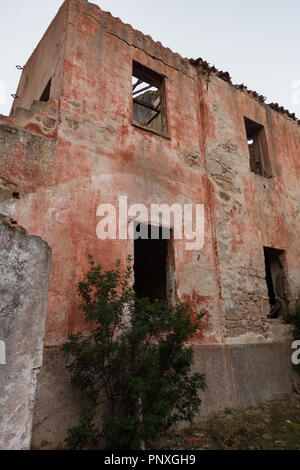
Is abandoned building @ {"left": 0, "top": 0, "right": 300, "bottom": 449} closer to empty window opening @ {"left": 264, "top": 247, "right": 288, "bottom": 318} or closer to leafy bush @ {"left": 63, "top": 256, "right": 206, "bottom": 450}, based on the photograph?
empty window opening @ {"left": 264, "top": 247, "right": 288, "bottom": 318}

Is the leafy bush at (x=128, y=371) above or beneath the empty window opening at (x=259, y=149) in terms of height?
beneath

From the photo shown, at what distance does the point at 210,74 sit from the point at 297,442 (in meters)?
7.49

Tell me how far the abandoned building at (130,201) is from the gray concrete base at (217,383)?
2cm

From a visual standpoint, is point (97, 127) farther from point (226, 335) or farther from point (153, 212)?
point (226, 335)

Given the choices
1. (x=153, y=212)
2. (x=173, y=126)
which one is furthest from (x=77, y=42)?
(x=153, y=212)

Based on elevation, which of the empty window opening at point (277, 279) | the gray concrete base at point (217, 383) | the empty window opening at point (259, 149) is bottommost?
the gray concrete base at point (217, 383)

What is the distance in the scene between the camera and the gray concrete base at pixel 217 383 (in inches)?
144

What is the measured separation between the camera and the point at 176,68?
708cm

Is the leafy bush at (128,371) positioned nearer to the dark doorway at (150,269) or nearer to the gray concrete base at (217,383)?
the gray concrete base at (217,383)

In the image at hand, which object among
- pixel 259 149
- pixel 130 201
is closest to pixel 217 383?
pixel 130 201

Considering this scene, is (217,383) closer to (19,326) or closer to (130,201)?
(130,201)

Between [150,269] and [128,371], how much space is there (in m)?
4.59

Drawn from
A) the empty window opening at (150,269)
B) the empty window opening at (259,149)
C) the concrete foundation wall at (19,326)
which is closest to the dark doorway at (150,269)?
the empty window opening at (150,269)

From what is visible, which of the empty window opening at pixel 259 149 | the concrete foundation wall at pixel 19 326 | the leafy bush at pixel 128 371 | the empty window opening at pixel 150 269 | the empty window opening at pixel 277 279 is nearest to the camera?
the concrete foundation wall at pixel 19 326
